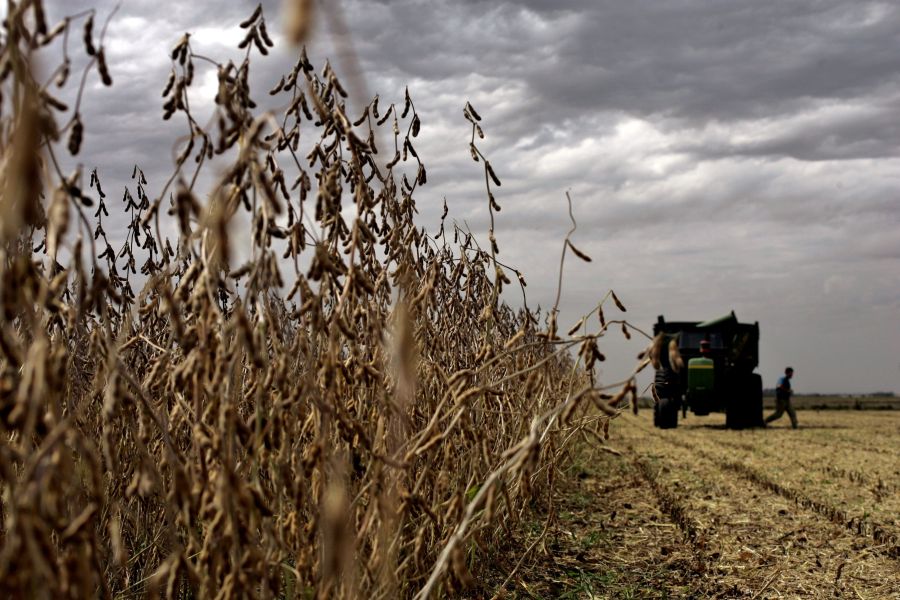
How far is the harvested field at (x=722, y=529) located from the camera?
4.09 m

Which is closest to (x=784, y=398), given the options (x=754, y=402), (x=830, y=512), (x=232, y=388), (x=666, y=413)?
(x=754, y=402)

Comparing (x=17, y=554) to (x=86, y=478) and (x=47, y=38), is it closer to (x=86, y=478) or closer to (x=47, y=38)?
(x=47, y=38)

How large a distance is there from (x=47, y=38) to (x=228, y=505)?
823 mm

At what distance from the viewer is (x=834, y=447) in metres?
11.0

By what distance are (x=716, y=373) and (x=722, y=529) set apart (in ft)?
28.6

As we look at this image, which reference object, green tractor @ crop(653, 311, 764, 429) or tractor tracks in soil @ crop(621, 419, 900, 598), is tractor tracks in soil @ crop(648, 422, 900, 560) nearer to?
tractor tracks in soil @ crop(621, 419, 900, 598)

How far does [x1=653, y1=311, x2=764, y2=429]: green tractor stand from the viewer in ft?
43.9

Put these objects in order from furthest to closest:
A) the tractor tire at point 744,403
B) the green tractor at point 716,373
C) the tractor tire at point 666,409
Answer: the tractor tire at point 744,403 → the green tractor at point 716,373 → the tractor tire at point 666,409

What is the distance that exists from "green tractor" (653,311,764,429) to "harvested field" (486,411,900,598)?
386cm

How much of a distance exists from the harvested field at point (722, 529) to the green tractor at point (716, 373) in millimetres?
3860

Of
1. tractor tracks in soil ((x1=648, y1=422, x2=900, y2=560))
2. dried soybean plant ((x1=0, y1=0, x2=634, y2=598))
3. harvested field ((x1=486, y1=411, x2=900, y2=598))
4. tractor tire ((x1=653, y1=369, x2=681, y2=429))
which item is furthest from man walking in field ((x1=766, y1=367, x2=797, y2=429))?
dried soybean plant ((x1=0, y1=0, x2=634, y2=598))

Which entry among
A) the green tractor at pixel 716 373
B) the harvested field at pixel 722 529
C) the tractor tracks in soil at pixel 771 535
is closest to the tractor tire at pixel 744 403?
the green tractor at pixel 716 373

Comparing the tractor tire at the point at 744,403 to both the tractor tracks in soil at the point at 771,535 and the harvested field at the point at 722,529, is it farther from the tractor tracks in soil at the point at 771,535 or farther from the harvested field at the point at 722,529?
the tractor tracks in soil at the point at 771,535

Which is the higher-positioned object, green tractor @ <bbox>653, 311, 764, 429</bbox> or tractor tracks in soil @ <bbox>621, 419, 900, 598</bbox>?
green tractor @ <bbox>653, 311, 764, 429</bbox>
